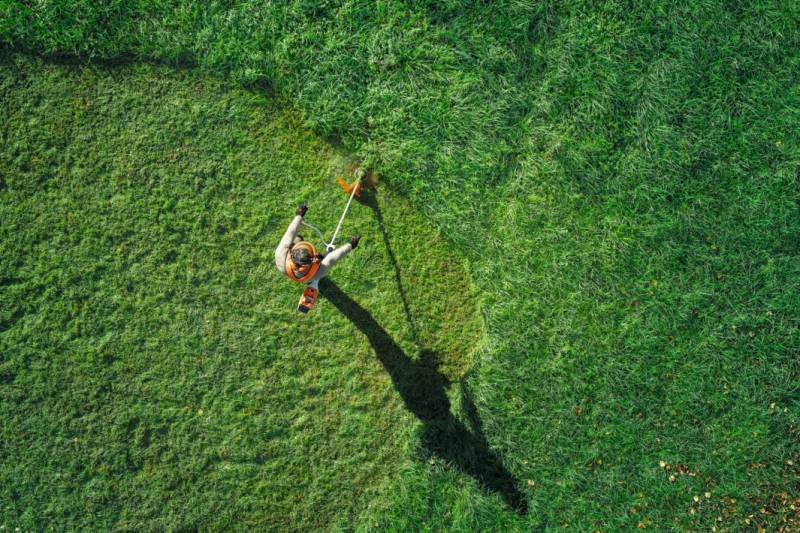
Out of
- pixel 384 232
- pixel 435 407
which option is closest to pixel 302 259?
pixel 384 232

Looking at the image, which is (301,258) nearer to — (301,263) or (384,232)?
(301,263)

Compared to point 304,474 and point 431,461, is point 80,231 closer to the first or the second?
point 304,474

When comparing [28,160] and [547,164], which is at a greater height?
[547,164]

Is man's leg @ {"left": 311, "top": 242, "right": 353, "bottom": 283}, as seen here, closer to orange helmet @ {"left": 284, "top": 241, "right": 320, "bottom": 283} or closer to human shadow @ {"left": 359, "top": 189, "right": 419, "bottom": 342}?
orange helmet @ {"left": 284, "top": 241, "right": 320, "bottom": 283}

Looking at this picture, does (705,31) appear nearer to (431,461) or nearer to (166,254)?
(431,461)

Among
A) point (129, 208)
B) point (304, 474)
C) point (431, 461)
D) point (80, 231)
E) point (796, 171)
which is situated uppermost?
point (796, 171)

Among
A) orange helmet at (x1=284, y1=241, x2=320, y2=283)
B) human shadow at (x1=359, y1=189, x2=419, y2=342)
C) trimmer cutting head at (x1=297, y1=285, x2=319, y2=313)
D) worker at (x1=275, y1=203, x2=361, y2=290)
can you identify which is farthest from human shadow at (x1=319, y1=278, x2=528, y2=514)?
orange helmet at (x1=284, y1=241, x2=320, y2=283)

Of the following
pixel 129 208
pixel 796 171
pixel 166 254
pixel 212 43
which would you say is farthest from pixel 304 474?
pixel 796 171
